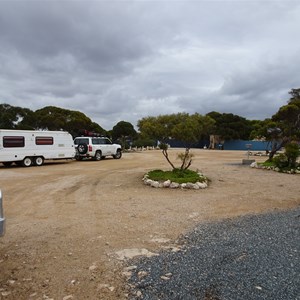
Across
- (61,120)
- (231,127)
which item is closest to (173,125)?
(61,120)

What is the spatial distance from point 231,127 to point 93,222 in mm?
57597

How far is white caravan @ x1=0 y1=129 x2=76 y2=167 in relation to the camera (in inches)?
734

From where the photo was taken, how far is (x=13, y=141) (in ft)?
62.0

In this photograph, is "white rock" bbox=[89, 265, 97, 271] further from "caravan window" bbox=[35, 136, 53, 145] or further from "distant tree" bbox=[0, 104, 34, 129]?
"distant tree" bbox=[0, 104, 34, 129]

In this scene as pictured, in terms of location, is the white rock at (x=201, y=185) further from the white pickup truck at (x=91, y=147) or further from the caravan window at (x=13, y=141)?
the white pickup truck at (x=91, y=147)

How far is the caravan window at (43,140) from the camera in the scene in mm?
20277

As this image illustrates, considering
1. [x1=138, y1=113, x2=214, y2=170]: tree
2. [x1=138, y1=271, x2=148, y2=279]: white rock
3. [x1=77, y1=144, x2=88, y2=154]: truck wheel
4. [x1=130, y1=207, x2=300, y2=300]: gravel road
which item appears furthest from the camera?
[x1=77, y1=144, x2=88, y2=154]: truck wheel

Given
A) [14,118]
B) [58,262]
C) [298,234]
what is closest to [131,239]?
[58,262]

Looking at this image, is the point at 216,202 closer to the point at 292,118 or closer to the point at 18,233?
the point at 18,233

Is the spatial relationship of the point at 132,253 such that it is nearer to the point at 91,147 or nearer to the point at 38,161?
the point at 38,161

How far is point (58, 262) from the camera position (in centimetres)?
440

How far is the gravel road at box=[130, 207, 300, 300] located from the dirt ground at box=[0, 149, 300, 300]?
0.38m

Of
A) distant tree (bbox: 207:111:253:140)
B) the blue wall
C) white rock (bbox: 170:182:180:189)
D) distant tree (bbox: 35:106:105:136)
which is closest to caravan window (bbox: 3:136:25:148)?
white rock (bbox: 170:182:180:189)

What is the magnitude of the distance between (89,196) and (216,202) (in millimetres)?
3841
